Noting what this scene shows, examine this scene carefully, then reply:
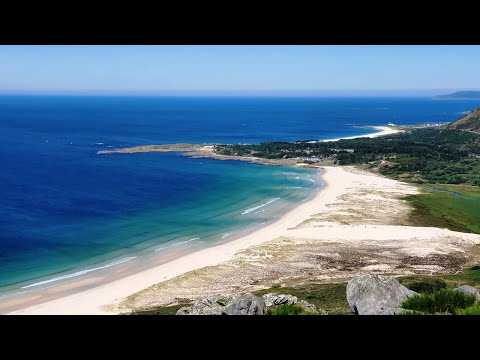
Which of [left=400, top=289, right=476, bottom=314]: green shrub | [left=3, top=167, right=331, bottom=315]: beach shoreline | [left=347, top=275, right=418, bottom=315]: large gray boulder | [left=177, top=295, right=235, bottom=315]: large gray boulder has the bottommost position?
[left=3, top=167, right=331, bottom=315]: beach shoreline

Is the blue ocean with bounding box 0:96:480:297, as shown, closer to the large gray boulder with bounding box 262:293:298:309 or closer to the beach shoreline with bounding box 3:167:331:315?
the beach shoreline with bounding box 3:167:331:315

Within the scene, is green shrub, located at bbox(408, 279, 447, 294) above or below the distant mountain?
below

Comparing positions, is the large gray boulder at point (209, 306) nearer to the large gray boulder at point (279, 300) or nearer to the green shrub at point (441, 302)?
the large gray boulder at point (279, 300)

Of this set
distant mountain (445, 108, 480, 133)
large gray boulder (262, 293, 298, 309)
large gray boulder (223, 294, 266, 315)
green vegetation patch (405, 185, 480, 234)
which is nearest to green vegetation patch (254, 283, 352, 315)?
large gray boulder (262, 293, 298, 309)

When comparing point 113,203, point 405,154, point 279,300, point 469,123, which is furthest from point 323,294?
point 469,123

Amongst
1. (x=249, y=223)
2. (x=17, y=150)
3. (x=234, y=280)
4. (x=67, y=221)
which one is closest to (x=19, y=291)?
(x=234, y=280)
